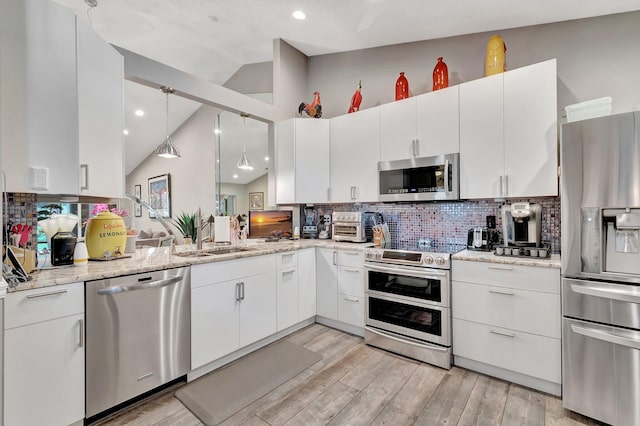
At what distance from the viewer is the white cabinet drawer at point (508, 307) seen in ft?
6.57

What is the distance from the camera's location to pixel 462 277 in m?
2.36

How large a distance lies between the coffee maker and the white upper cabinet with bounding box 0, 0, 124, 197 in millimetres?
3022

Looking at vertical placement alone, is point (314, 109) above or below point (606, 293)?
above

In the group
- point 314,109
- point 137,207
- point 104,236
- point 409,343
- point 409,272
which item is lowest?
point 409,343

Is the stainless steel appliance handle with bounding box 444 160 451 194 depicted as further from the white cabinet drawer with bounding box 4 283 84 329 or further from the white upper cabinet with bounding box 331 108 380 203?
the white cabinet drawer with bounding box 4 283 84 329

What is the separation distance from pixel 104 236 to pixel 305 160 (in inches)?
82.0

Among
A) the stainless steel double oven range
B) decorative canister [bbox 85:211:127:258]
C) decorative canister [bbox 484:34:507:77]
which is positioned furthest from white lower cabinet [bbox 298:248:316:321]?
decorative canister [bbox 484:34:507:77]

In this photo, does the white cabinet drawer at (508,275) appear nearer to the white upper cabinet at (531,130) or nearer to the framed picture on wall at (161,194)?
the white upper cabinet at (531,130)

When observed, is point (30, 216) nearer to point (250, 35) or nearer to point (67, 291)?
point (67, 291)

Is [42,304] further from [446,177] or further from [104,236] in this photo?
[446,177]

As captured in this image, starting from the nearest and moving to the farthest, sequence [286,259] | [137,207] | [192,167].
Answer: [286,259], [192,167], [137,207]

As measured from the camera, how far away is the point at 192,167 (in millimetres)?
6270

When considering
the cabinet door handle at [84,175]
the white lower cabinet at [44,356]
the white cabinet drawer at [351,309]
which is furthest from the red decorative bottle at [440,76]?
the white lower cabinet at [44,356]

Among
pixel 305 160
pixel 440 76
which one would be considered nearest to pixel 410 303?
pixel 305 160
